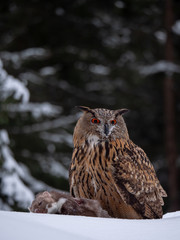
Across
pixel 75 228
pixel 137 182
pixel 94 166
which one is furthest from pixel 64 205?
pixel 75 228

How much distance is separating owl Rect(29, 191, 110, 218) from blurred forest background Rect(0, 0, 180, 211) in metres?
7.11

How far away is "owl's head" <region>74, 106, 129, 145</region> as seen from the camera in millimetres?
3744

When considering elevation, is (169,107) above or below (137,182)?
above

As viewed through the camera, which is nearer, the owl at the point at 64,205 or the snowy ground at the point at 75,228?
the snowy ground at the point at 75,228

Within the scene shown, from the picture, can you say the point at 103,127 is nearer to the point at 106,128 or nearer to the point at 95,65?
the point at 106,128

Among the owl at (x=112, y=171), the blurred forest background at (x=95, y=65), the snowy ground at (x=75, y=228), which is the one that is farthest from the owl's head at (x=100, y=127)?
the blurred forest background at (x=95, y=65)

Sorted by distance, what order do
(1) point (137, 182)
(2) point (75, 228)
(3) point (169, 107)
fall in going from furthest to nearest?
1. (3) point (169, 107)
2. (1) point (137, 182)
3. (2) point (75, 228)

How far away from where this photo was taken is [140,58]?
45.5 ft

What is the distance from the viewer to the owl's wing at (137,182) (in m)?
3.54

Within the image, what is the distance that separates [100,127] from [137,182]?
601 mm

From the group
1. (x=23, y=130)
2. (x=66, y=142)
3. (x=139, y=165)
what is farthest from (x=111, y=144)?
(x=66, y=142)

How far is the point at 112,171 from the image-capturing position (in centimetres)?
354

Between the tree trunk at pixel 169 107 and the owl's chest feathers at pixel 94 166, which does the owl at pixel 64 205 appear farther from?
the tree trunk at pixel 169 107

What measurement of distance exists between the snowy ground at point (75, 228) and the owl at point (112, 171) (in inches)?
39.6
